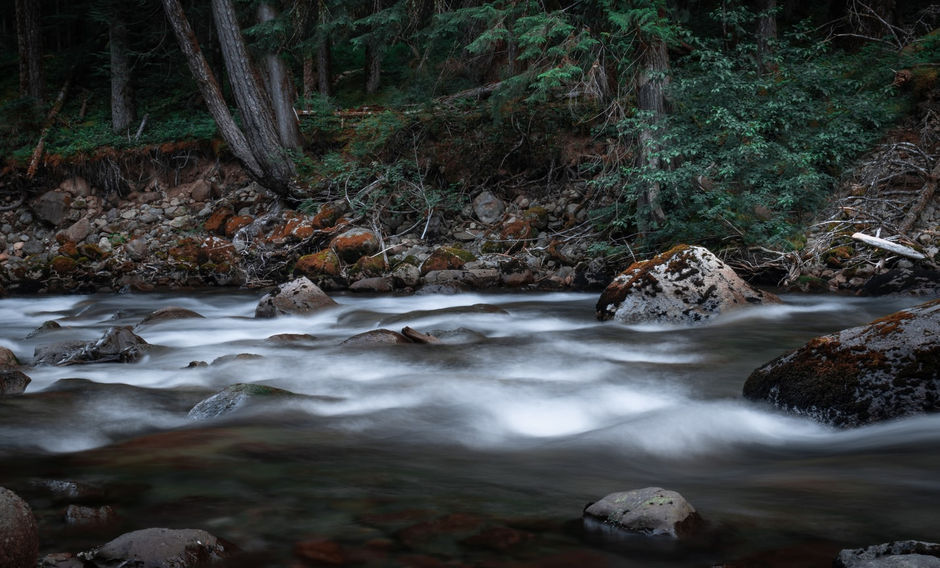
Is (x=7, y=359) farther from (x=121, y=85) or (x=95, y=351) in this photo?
(x=121, y=85)

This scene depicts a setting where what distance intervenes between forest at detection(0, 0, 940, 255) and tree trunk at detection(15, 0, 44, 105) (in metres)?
0.05

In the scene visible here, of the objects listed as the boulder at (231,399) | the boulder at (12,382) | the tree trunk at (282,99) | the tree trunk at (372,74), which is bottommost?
the boulder at (231,399)

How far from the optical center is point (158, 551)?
7.98ft

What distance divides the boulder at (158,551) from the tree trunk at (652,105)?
941 cm

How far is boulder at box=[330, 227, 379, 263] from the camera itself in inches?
520

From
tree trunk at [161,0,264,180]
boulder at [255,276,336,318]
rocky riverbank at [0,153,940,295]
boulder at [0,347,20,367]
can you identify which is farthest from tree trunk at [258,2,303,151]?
boulder at [0,347,20,367]

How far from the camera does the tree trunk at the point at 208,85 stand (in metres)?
13.9

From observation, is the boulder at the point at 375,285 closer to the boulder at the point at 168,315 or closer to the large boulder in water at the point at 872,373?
the boulder at the point at 168,315

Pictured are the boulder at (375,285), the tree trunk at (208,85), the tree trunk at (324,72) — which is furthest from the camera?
the tree trunk at (324,72)

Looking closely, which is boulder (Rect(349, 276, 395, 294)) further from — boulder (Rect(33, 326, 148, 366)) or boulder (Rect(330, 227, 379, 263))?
boulder (Rect(33, 326, 148, 366))

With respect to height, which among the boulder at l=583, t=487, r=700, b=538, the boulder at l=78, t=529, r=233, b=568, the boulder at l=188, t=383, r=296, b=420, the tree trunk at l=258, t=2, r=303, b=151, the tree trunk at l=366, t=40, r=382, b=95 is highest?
the tree trunk at l=366, t=40, r=382, b=95

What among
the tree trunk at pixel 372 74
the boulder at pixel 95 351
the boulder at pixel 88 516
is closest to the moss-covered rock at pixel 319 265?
the boulder at pixel 95 351

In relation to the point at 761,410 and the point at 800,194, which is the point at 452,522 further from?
the point at 800,194

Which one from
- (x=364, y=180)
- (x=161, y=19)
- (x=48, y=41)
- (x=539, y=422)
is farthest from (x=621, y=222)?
(x=48, y=41)
